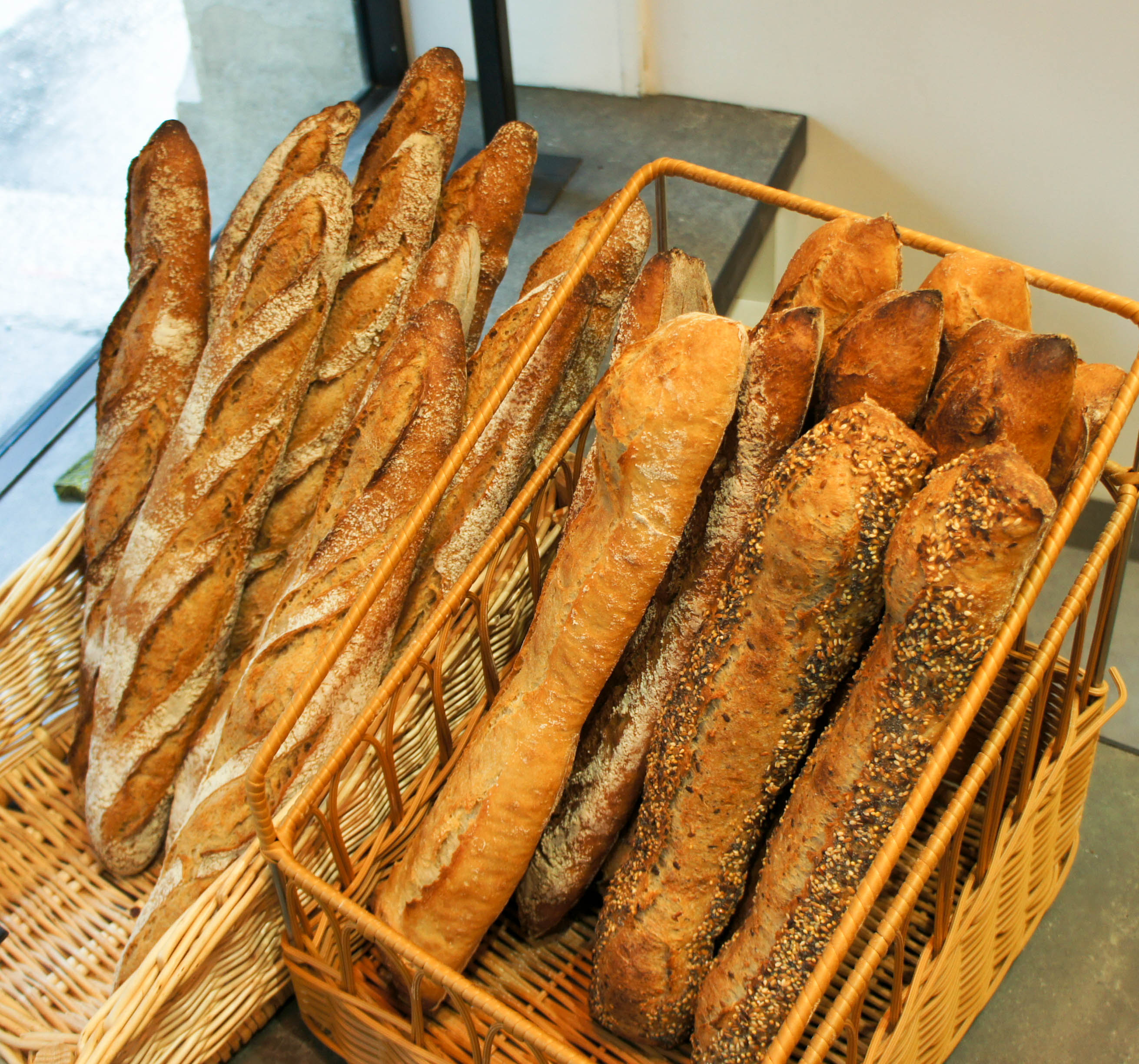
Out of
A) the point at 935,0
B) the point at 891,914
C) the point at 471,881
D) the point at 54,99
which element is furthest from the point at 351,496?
the point at 935,0

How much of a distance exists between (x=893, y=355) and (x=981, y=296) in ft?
0.61

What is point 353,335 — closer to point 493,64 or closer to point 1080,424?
point 1080,424

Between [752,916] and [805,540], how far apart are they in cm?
33

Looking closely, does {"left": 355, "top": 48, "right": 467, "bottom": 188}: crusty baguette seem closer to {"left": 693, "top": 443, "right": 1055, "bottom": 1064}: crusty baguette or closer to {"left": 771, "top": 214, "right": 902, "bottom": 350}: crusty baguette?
{"left": 771, "top": 214, "right": 902, "bottom": 350}: crusty baguette

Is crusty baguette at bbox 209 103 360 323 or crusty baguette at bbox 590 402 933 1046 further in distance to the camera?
crusty baguette at bbox 209 103 360 323

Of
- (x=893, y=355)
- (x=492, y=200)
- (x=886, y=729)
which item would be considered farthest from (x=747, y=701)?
(x=492, y=200)

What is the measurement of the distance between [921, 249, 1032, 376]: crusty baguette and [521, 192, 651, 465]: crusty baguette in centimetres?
38

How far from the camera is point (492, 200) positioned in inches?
53.7

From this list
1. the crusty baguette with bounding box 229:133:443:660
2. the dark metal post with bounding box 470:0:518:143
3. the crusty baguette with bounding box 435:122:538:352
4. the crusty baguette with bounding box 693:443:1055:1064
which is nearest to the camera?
the crusty baguette with bounding box 693:443:1055:1064

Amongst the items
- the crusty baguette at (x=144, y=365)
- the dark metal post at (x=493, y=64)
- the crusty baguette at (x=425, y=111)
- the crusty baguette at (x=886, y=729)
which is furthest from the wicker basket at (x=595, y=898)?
the dark metal post at (x=493, y=64)

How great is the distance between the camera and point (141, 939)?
106cm

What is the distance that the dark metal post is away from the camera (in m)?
1.93

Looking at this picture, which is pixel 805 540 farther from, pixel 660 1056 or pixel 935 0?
pixel 935 0

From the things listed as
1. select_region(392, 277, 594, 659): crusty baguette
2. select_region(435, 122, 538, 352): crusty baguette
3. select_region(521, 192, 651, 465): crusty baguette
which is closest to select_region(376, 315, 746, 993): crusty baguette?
select_region(392, 277, 594, 659): crusty baguette
